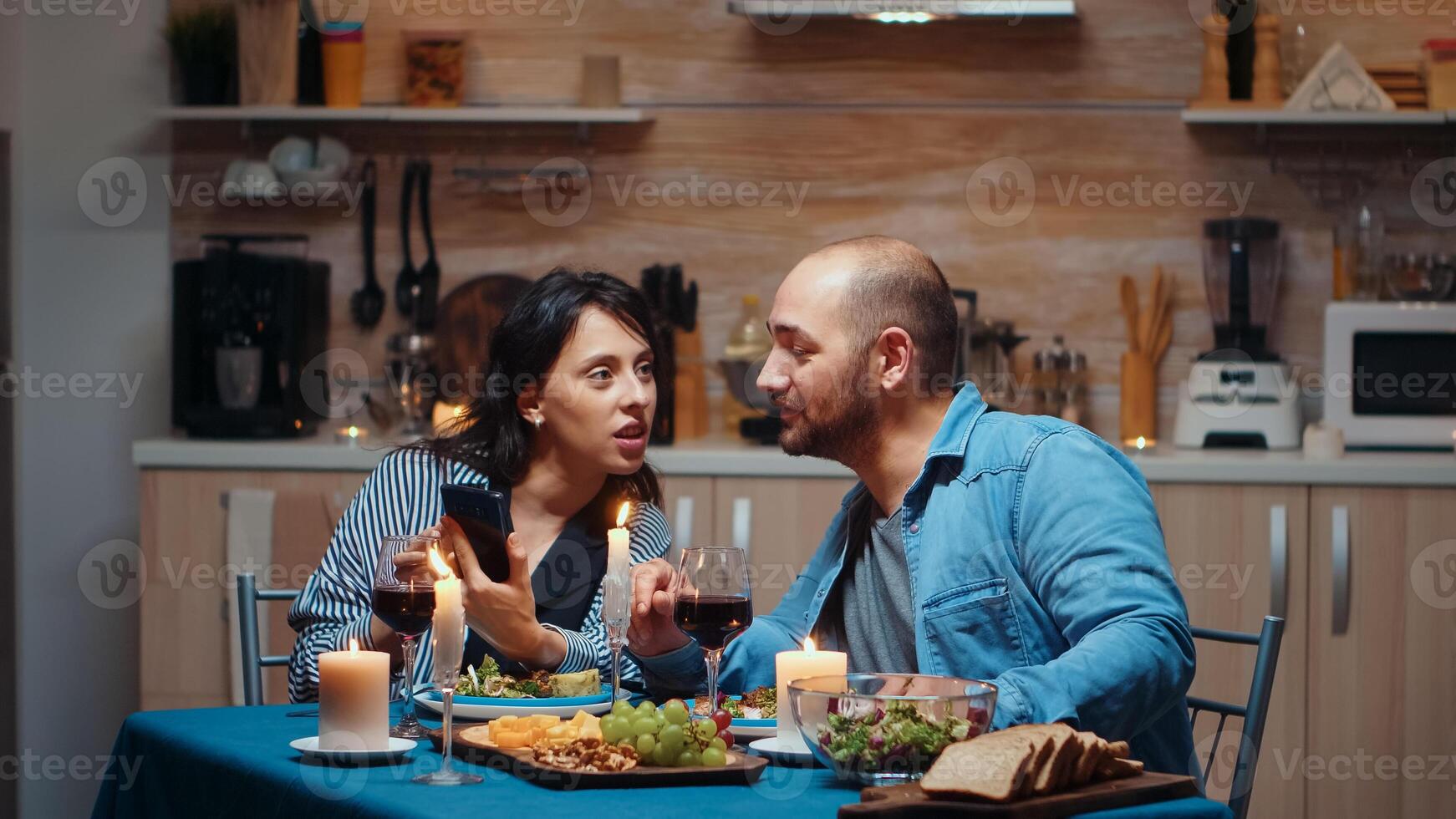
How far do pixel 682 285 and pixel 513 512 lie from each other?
147cm

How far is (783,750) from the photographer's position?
1541 millimetres

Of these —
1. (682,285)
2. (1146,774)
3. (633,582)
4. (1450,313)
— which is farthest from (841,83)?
(1146,774)

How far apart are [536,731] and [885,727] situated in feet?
1.22

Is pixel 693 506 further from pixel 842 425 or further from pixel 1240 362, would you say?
pixel 842 425

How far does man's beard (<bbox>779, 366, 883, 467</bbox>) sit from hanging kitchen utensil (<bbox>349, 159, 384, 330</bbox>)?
2.26 m

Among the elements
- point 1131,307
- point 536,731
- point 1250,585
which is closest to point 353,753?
point 536,731

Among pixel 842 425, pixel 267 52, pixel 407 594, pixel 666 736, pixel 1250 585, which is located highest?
pixel 267 52

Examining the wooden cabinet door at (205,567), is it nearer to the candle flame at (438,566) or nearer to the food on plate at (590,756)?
the candle flame at (438,566)

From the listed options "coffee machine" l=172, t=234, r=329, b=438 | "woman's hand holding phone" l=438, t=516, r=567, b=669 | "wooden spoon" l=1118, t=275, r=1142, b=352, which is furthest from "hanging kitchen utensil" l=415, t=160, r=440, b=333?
"woman's hand holding phone" l=438, t=516, r=567, b=669

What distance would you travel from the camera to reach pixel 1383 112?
3543mm

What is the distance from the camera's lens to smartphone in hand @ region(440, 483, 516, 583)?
1.79m

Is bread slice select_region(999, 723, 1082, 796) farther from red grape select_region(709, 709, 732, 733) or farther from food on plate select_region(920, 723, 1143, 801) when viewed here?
red grape select_region(709, 709, 732, 733)

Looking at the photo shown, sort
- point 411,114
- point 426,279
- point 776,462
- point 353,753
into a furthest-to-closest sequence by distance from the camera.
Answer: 1. point 426,279
2. point 411,114
3. point 776,462
4. point 353,753

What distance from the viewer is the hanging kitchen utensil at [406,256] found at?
3.99 m
